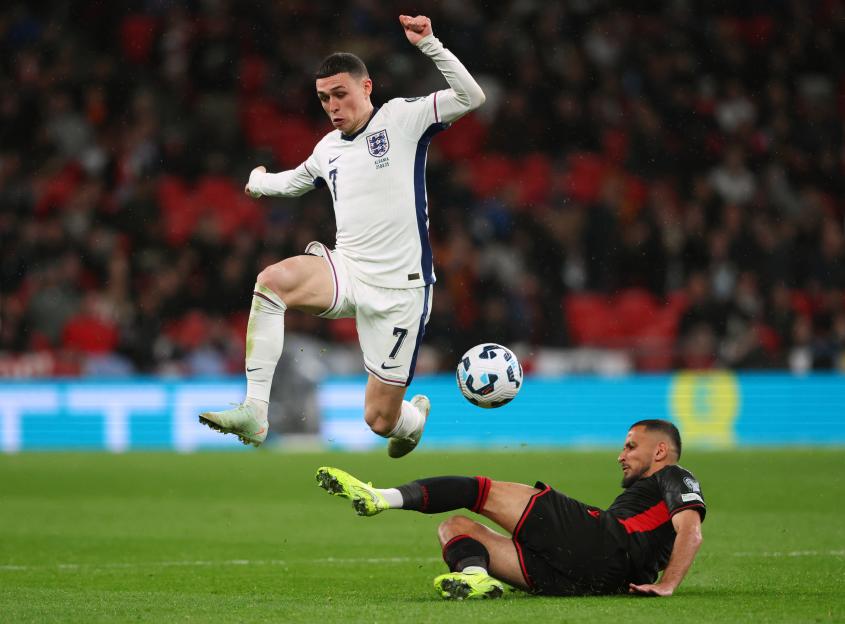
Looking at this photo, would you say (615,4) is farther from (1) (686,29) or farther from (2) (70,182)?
(2) (70,182)

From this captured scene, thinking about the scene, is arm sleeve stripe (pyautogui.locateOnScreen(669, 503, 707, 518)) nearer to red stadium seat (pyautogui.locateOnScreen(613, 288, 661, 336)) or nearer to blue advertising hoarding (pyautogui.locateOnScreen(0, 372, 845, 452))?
blue advertising hoarding (pyautogui.locateOnScreen(0, 372, 845, 452))

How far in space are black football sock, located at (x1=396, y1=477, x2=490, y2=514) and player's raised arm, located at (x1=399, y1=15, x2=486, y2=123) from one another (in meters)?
2.08

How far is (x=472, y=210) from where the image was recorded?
20.6m

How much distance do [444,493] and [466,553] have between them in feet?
1.05

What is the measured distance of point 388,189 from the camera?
24.8 ft

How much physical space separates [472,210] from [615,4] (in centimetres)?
548

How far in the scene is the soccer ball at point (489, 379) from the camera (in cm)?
787

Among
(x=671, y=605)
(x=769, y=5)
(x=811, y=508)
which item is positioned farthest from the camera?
(x=769, y=5)

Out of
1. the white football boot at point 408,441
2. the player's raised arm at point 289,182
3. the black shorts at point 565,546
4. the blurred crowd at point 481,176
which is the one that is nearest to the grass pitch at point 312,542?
the black shorts at point 565,546

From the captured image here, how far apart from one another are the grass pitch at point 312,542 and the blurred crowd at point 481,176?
2.00 meters

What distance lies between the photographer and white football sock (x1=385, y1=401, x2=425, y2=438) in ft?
27.2

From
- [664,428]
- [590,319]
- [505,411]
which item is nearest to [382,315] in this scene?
[664,428]

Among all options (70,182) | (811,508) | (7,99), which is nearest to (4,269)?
(70,182)

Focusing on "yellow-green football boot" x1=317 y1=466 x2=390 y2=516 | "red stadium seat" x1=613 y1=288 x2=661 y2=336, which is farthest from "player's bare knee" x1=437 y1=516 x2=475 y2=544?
"red stadium seat" x1=613 y1=288 x2=661 y2=336
